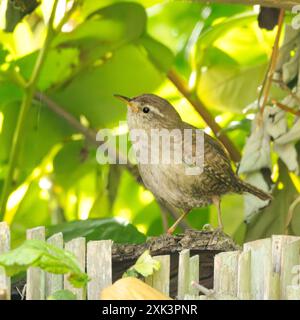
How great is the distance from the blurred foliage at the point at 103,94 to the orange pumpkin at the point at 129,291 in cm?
118

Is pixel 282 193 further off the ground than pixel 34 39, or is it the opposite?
pixel 34 39

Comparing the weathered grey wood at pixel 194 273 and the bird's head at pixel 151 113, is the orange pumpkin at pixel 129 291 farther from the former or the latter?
the bird's head at pixel 151 113

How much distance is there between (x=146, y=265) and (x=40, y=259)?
353 mm

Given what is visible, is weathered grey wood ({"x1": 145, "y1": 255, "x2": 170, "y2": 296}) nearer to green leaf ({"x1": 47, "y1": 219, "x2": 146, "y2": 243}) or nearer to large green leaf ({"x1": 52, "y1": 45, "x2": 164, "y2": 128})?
green leaf ({"x1": 47, "y1": 219, "x2": 146, "y2": 243})

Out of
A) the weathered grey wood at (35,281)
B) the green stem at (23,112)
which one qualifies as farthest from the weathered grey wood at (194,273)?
the green stem at (23,112)

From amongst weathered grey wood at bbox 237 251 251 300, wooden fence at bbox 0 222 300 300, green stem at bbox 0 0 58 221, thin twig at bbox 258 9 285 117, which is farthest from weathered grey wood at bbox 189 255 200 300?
green stem at bbox 0 0 58 221

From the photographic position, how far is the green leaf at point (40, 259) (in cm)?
237

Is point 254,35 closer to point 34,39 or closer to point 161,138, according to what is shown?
point 34,39

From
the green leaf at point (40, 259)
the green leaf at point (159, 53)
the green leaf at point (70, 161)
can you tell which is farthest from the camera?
the green leaf at point (70, 161)

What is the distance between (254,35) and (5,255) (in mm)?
2559

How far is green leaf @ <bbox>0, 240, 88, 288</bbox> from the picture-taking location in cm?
237

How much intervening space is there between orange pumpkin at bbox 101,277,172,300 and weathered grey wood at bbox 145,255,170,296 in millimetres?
135
